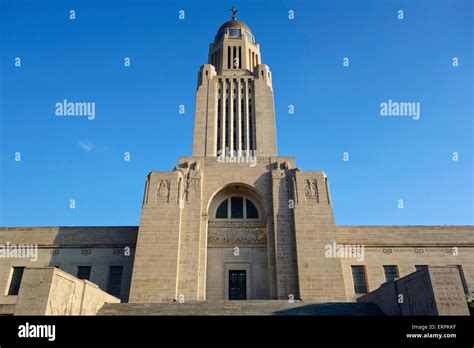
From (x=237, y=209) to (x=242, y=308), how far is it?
9.99m

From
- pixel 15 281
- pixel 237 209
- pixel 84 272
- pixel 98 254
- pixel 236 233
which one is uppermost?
pixel 237 209

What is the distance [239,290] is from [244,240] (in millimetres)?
3372

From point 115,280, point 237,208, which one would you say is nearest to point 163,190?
point 237,208

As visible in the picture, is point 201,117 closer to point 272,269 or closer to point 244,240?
point 244,240

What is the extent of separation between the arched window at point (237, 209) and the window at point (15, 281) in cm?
1498

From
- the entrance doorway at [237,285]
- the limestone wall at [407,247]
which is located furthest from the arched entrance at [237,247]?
the limestone wall at [407,247]

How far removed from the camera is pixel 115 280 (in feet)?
83.6

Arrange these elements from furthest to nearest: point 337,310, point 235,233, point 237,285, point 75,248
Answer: point 75,248, point 235,233, point 237,285, point 337,310

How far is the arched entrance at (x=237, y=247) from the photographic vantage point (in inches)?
923

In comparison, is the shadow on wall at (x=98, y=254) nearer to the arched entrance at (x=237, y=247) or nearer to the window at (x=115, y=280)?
the window at (x=115, y=280)

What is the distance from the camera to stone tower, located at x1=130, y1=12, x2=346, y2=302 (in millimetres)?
22062

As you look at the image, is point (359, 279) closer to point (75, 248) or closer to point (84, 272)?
point (84, 272)
